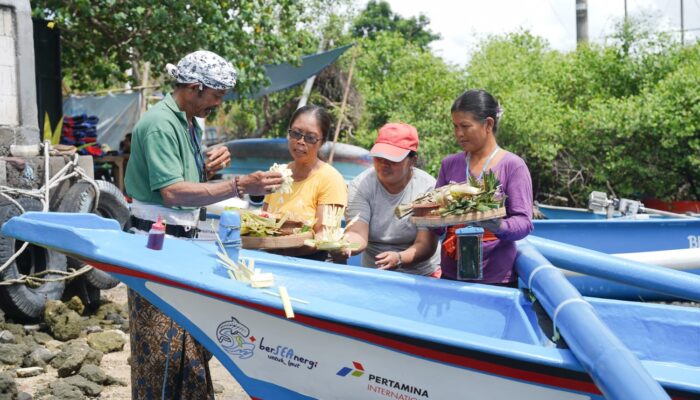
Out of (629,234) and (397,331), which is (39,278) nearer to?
(397,331)

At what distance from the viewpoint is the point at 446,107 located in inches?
466

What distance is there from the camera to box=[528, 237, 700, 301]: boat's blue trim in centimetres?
341

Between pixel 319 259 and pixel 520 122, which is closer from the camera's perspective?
pixel 319 259

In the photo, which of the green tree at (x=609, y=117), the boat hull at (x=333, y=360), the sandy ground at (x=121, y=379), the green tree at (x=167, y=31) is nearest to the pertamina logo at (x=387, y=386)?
the boat hull at (x=333, y=360)

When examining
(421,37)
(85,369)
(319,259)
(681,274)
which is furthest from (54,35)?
(421,37)

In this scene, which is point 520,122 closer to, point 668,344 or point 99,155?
point 99,155

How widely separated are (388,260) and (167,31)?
271 inches

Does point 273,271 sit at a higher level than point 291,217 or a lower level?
lower

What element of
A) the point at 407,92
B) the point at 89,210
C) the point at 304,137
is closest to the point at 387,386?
the point at 304,137

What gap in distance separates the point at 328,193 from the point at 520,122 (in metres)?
7.50

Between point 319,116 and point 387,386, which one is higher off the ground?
point 319,116

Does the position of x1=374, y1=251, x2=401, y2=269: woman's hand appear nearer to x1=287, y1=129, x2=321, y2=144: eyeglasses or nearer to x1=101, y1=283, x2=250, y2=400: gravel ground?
Answer: x1=287, y1=129, x2=321, y2=144: eyeglasses

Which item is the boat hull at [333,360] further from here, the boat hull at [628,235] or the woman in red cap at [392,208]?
the boat hull at [628,235]

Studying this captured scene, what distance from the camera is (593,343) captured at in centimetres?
254
